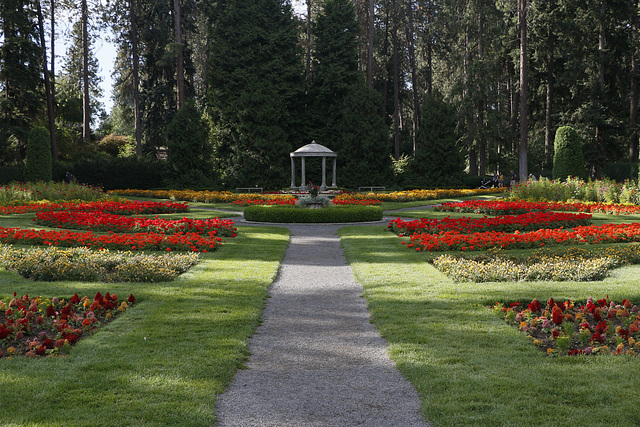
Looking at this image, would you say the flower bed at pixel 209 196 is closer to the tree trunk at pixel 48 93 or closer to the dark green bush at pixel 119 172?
the dark green bush at pixel 119 172

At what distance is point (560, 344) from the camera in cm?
478

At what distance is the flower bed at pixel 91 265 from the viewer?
8.17m

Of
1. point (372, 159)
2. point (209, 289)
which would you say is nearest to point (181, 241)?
point (209, 289)

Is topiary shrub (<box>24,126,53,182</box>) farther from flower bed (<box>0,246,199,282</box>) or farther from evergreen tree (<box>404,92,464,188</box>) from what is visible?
evergreen tree (<box>404,92,464,188</box>)

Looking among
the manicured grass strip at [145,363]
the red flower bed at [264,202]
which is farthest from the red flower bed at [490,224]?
the red flower bed at [264,202]

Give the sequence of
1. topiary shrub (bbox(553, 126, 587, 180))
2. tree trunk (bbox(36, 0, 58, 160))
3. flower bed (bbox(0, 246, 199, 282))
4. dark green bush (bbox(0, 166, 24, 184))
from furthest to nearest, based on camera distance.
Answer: tree trunk (bbox(36, 0, 58, 160)), dark green bush (bbox(0, 166, 24, 184)), topiary shrub (bbox(553, 126, 587, 180)), flower bed (bbox(0, 246, 199, 282))

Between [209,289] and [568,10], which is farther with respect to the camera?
[568,10]

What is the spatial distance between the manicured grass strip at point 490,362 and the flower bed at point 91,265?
3.30 meters

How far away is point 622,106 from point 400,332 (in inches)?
1478

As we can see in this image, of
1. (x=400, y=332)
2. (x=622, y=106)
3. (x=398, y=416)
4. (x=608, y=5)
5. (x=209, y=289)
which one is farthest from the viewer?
(x=622, y=106)

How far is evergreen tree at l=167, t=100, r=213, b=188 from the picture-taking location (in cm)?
3250

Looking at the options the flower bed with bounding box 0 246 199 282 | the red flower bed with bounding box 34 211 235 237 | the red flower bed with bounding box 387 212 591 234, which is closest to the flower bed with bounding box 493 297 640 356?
the flower bed with bounding box 0 246 199 282

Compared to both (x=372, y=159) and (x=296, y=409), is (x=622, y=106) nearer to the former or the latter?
(x=372, y=159)

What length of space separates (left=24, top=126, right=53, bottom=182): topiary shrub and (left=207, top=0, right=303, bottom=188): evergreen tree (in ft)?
36.0
